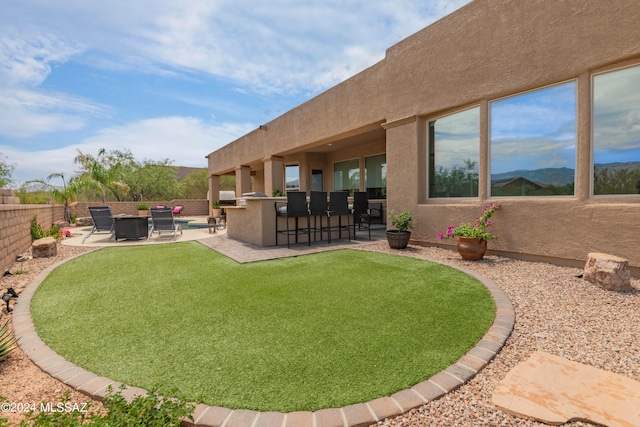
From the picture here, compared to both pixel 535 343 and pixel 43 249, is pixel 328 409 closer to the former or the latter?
pixel 535 343

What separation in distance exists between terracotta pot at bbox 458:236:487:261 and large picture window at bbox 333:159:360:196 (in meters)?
8.36

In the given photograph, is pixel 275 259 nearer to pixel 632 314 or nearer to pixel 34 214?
pixel 632 314

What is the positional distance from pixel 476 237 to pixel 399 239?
173 centimetres

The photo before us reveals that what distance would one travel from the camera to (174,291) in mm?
4188

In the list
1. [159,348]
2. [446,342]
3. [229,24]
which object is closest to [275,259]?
[159,348]

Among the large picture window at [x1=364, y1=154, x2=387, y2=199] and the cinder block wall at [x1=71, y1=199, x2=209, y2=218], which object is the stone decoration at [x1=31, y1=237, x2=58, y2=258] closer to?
the large picture window at [x1=364, y1=154, x2=387, y2=199]

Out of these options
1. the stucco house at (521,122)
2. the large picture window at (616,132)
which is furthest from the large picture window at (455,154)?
the large picture window at (616,132)

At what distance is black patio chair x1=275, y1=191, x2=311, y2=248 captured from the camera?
24.4ft

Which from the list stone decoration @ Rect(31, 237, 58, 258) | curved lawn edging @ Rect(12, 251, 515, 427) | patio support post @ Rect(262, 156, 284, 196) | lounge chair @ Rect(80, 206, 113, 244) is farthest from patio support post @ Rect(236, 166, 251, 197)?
curved lawn edging @ Rect(12, 251, 515, 427)

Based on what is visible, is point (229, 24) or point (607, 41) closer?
point (607, 41)

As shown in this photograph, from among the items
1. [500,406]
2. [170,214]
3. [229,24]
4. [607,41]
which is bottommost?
[500,406]

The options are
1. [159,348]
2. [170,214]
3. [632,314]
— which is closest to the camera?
[159,348]

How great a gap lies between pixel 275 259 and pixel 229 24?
682 cm

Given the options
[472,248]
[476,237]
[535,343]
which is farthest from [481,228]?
[535,343]
